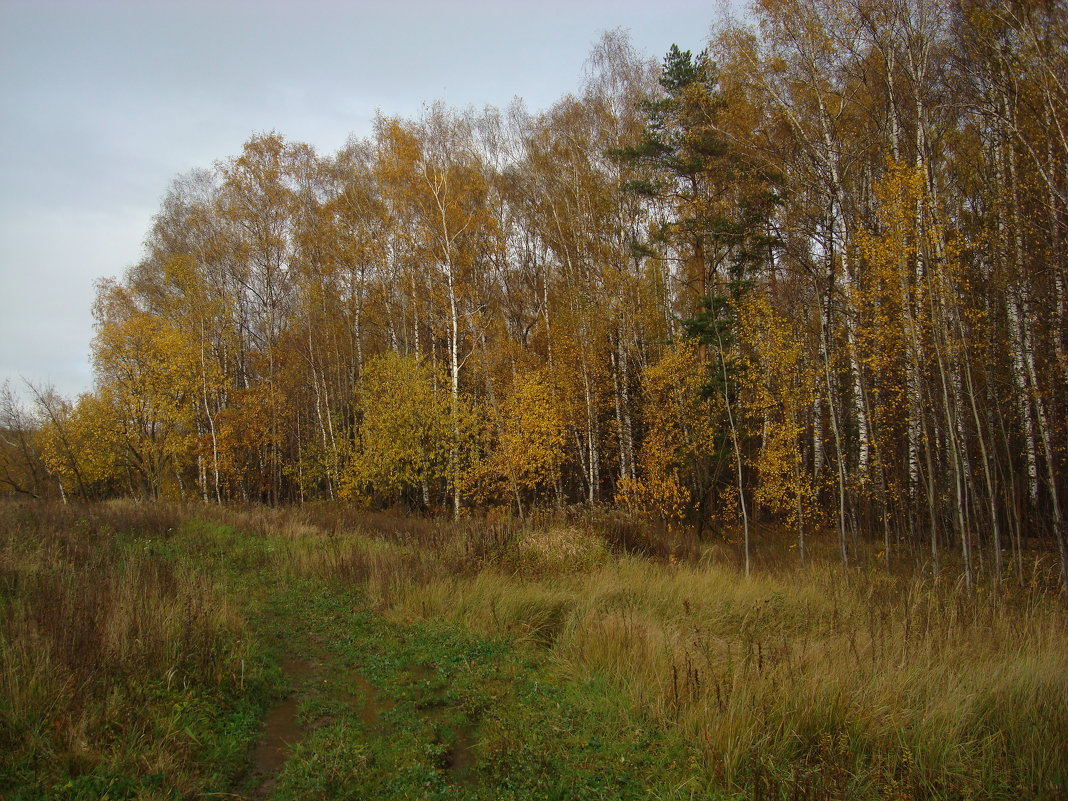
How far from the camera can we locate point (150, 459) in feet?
76.9

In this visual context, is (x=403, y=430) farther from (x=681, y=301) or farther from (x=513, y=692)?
(x=513, y=692)

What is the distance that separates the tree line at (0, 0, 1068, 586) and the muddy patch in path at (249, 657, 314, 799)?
822cm

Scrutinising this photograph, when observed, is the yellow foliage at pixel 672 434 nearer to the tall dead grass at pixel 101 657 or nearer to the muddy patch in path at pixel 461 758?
the muddy patch in path at pixel 461 758

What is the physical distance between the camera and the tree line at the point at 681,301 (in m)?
9.91

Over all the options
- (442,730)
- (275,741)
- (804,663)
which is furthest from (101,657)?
(804,663)

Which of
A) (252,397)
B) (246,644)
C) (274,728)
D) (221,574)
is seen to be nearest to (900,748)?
(274,728)

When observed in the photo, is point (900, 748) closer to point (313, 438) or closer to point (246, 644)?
point (246, 644)

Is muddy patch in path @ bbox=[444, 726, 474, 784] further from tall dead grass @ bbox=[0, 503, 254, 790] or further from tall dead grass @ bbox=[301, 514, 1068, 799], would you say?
tall dead grass @ bbox=[0, 503, 254, 790]

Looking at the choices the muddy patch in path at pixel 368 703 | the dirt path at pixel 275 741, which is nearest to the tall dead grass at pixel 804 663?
the muddy patch in path at pixel 368 703

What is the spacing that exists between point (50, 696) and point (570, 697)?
10.9 ft

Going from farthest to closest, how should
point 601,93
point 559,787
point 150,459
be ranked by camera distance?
point 150,459, point 601,93, point 559,787

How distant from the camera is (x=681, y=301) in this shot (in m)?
22.8

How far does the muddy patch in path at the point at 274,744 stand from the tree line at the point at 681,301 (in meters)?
8.22

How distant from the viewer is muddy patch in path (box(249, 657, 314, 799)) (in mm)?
3246
